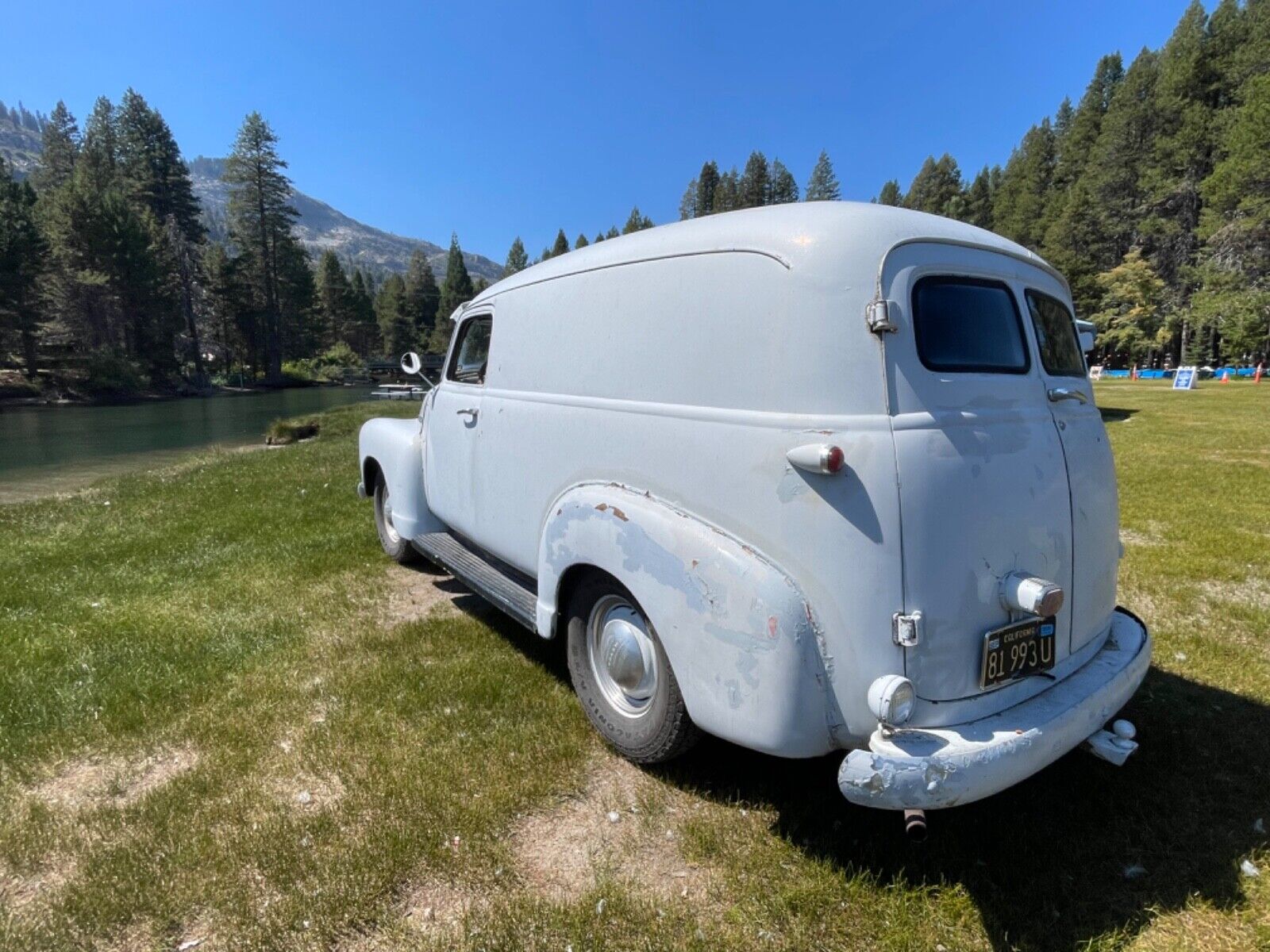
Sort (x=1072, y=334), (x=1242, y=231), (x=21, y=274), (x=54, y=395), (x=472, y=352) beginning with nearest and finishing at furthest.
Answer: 1. (x=1072, y=334)
2. (x=472, y=352)
3. (x=1242, y=231)
4. (x=54, y=395)
5. (x=21, y=274)

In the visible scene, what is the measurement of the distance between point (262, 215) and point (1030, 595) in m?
77.8

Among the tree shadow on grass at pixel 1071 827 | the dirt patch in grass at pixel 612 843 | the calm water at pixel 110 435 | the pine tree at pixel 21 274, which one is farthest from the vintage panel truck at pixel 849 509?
the pine tree at pixel 21 274

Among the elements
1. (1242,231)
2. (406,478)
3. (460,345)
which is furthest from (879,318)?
(1242,231)

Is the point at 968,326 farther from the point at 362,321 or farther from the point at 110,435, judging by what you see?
the point at 362,321

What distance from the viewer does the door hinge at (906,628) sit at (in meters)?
2.10

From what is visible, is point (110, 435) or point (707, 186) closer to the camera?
point (110, 435)

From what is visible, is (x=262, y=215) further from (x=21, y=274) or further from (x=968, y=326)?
(x=968, y=326)

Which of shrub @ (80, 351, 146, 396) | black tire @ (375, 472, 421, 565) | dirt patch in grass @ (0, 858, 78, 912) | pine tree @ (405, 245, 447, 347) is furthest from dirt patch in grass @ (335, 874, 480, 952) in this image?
pine tree @ (405, 245, 447, 347)

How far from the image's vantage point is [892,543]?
209 cm

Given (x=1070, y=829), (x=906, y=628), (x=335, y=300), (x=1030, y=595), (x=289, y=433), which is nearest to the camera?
(x=906, y=628)

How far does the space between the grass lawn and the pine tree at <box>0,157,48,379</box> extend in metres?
50.8

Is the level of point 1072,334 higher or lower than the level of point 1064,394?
higher

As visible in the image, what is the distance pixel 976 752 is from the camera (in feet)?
6.69

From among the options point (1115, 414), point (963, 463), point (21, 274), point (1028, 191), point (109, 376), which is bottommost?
point (1115, 414)
